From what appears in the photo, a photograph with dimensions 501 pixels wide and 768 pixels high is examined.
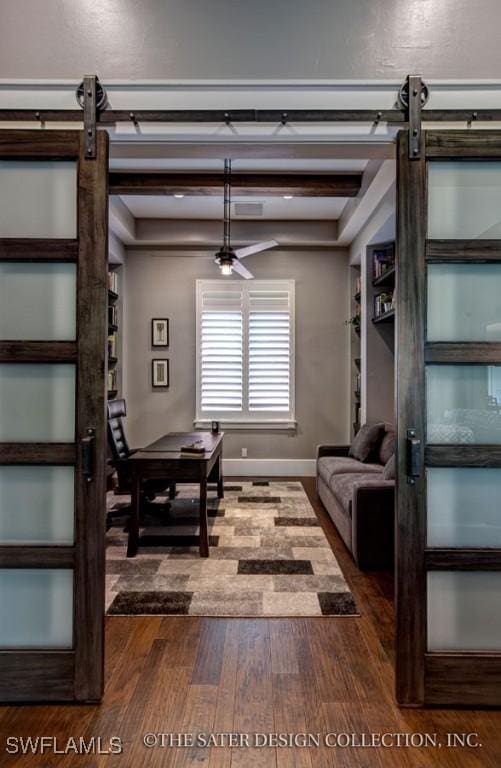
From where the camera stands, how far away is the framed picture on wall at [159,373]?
6.68 m

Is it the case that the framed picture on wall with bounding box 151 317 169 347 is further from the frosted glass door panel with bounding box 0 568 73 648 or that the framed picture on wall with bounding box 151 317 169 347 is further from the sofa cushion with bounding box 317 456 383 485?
the frosted glass door panel with bounding box 0 568 73 648

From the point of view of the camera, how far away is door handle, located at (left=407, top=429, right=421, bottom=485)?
1978 mm

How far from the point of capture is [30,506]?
2057 millimetres

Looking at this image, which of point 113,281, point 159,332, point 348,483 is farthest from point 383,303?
point 113,281

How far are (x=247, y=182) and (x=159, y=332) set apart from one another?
8.41 ft

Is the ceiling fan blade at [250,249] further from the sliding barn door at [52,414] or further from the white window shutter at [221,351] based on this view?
the sliding barn door at [52,414]

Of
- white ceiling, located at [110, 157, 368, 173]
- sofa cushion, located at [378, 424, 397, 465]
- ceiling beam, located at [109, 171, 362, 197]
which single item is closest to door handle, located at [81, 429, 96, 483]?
sofa cushion, located at [378, 424, 397, 465]

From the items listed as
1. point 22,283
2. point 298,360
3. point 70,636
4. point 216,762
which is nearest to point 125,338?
point 298,360

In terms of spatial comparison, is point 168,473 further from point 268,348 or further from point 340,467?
point 268,348

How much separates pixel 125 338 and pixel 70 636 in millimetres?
5063

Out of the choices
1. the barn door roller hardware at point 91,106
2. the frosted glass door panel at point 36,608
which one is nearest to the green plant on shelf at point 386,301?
the barn door roller hardware at point 91,106

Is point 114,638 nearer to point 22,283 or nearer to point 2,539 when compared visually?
point 2,539

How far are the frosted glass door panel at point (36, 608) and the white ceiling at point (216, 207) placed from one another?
4600mm

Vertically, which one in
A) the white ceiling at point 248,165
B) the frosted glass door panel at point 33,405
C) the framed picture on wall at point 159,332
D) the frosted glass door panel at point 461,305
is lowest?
the frosted glass door panel at point 33,405
